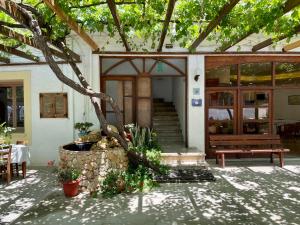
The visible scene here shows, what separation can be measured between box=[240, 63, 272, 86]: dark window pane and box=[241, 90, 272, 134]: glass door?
27 cm

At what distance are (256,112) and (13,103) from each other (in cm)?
733

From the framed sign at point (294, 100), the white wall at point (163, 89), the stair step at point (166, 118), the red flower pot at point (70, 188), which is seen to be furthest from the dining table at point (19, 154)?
the framed sign at point (294, 100)

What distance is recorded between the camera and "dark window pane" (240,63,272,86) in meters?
9.94

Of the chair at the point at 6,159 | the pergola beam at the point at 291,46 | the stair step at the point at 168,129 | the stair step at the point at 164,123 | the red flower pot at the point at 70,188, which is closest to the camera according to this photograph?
the red flower pot at the point at 70,188

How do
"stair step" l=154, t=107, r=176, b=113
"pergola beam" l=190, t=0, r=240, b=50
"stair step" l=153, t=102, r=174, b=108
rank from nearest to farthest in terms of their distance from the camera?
1. "pergola beam" l=190, t=0, r=240, b=50
2. "stair step" l=154, t=107, r=176, b=113
3. "stair step" l=153, t=102, r=174, b=108

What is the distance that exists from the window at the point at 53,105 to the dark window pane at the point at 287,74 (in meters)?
6.38

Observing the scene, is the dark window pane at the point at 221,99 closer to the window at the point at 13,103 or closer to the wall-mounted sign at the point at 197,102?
the wall-mounted sign at the point at 197,102

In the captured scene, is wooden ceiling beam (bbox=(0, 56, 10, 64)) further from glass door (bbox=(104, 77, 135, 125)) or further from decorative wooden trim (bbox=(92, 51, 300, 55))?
glass door (bbox=(104, 77, 135, 125))

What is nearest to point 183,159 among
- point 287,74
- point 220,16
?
point 220,16

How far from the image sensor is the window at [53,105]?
9484 millimetres

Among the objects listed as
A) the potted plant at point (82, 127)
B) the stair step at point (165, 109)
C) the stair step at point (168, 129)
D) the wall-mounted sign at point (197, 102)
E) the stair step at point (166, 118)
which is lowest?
the stair step at point (168, 129)

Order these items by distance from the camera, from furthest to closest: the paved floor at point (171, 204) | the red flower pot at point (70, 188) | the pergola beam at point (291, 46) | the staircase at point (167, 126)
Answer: the staircase at point (167, 126), the pergola beam at point (291, 46), the red flower pot at point (70, 188), the paved floor at point (171, 204)

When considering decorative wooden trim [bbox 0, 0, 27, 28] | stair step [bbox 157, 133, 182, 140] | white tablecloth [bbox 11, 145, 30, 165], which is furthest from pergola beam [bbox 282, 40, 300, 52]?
white tablecloth [bbox 11, 145, 30, 165]

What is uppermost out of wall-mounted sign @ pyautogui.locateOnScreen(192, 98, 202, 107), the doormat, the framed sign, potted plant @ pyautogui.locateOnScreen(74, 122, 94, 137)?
the framed sign
